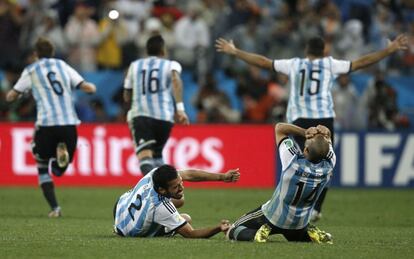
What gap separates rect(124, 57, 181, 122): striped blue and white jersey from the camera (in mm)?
16328

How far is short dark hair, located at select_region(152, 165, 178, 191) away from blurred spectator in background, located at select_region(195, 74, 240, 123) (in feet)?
40.4

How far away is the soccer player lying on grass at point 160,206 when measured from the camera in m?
11.5

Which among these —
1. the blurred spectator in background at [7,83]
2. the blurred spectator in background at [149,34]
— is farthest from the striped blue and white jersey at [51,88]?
the blurred spectator in background at [149,34]

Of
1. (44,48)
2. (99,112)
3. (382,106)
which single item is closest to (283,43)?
(382,106)

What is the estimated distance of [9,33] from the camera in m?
25.5

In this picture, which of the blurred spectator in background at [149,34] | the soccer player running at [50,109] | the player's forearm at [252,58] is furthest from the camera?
the blurred spectator in background at [149,34]

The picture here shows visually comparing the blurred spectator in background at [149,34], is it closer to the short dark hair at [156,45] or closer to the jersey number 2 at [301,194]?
the short dark hair at [156,45]

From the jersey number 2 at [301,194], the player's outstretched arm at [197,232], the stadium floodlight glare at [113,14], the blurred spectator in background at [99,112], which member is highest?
the stadium floodlight glare at [113,14]

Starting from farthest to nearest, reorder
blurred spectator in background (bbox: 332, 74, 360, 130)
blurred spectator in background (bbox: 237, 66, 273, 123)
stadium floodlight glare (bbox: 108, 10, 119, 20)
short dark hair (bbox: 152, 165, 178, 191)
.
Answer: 1. blurred spectator in background (bbox: 237, 66, 273, 123)
2. blurred spectator in background (bbox: 332, 74, 360, 130)
3. stadium floodlight glare (bbox: 108, 10, 119, 20)
4. short dark hair (bbox: 152, 165, 178, 191)

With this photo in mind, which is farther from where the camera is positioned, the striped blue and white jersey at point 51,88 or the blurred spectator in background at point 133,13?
the blurred spectator in background at point 133,13

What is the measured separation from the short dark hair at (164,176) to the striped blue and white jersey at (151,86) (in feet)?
16.0

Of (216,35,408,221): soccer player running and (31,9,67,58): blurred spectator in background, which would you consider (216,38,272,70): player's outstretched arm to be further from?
(31,9,67,58): blurred spectator in background

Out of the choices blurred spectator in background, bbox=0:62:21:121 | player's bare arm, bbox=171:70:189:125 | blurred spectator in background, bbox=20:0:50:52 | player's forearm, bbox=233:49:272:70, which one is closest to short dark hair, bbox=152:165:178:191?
player's forearm, bbox=233:49:272:70

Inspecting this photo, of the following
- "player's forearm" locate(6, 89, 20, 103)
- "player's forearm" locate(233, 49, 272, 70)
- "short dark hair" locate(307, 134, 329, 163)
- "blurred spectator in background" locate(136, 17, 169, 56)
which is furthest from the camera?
"blurred spectator in background" locate(136, 17, 169, 56)
